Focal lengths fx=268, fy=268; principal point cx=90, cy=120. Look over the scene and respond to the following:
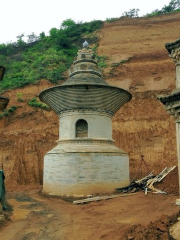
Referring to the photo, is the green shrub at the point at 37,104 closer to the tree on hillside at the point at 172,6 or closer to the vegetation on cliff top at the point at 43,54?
the vegetation on cliff top at the point at 43,54

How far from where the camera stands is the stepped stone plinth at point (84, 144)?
13.0m

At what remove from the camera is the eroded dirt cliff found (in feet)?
84.2

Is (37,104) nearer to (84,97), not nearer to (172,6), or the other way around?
(84,97)

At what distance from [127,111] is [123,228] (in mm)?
23021

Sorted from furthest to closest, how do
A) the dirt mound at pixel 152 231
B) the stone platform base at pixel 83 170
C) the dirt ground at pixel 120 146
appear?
the stone platform base at pixel 83 170 → the dirt ground at pixel 120 146 → the dirt mound at pixel 152 231

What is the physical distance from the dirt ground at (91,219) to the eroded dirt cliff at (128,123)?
11.5m

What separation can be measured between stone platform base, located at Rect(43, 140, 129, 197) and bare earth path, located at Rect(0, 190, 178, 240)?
864mm

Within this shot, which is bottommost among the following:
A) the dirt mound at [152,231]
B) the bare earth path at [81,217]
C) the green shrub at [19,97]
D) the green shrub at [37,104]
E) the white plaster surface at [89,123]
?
the bare earth path at [81,217]

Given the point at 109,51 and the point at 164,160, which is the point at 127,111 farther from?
the point at 109,51

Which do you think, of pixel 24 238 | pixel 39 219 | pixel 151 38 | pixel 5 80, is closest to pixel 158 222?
pixel 24 238

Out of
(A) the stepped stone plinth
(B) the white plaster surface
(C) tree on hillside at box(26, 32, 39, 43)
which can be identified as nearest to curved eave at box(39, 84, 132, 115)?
(A) the stepped stone plinth

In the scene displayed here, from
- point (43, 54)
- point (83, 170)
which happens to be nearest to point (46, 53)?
point (43, 54)

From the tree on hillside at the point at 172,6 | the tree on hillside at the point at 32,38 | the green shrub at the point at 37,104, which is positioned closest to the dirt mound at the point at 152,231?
the green shrub at the point at 37,104

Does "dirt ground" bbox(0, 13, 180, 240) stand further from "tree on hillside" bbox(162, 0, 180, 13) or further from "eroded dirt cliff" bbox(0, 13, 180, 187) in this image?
"tree on hillside" bbox(162, 0, 180, 13)
